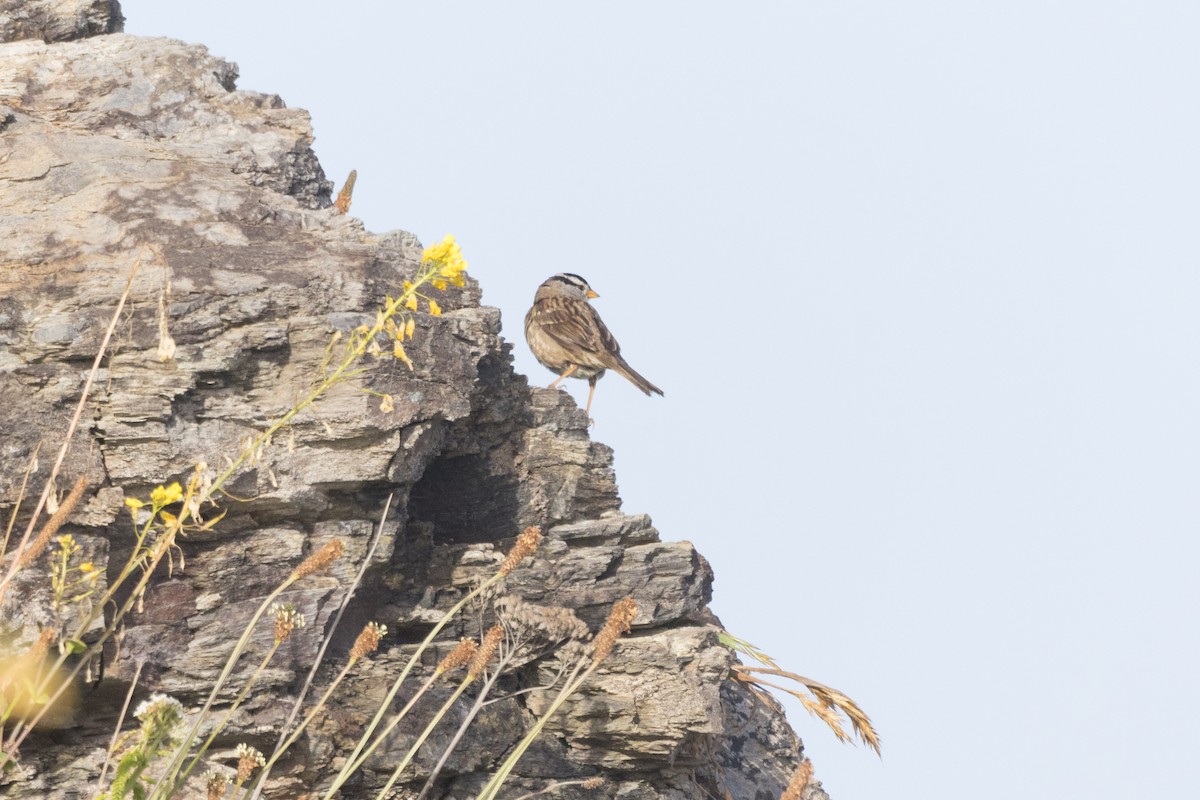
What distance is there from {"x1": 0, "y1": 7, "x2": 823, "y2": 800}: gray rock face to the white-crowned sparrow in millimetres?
2719

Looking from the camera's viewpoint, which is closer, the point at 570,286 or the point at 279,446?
the point at 279,446

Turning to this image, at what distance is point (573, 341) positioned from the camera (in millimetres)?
11383

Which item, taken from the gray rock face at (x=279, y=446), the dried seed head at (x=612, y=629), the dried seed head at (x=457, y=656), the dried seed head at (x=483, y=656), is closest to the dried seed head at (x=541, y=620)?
the gray rock face at (x=279, y=446)

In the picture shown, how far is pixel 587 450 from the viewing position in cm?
850

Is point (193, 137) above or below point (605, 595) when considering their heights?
above

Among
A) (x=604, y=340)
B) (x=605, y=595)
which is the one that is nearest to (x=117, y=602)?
(x=605, y=595)

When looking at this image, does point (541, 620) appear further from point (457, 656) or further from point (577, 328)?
point (577, 328)

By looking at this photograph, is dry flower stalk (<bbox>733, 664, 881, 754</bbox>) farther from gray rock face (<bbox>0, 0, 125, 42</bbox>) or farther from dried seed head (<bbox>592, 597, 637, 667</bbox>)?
gray rock face (<bbox>0, 0, 125, 42</bbox>)

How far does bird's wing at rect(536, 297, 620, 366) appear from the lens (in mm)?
11302

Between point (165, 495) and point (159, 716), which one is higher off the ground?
point (165, 495)

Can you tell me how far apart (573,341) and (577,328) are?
6.2 inches

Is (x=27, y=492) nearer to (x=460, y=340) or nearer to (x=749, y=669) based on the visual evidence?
(x=460, y=340)

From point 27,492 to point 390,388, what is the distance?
6.02 ft

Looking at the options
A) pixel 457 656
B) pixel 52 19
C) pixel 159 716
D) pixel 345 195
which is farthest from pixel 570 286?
pixel 159 716
